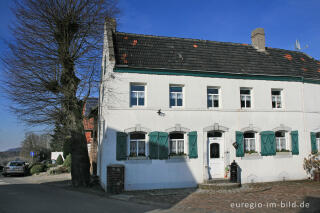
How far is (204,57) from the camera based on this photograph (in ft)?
52.2

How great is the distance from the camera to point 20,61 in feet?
44.5

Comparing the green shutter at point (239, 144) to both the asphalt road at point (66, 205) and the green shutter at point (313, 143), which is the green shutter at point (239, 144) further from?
the asphalt road at point (66, 205)

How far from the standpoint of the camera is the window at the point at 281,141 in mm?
15637

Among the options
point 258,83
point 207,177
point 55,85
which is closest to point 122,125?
point 55,85

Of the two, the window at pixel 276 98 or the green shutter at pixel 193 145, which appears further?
the window at pixel 276 98

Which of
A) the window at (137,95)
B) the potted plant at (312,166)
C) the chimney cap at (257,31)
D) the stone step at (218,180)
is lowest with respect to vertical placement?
the stone step at (218,180)

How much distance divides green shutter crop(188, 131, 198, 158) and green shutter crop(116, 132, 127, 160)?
3396 mm

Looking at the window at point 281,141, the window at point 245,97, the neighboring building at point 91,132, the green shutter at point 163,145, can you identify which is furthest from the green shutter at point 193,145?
the neighboring building at point 91,132

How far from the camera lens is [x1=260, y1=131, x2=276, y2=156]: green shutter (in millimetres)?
14977

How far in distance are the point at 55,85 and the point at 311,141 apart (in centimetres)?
1528

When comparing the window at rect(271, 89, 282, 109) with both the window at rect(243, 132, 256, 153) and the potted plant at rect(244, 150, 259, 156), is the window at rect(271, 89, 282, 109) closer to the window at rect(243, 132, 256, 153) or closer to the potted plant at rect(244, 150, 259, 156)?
the window at rect(243, 132, 256, 153)

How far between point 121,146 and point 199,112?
4.58 metres

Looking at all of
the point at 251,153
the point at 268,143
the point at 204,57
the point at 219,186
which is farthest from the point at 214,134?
the point at 204,57

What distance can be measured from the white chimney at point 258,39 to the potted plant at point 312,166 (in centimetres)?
764
